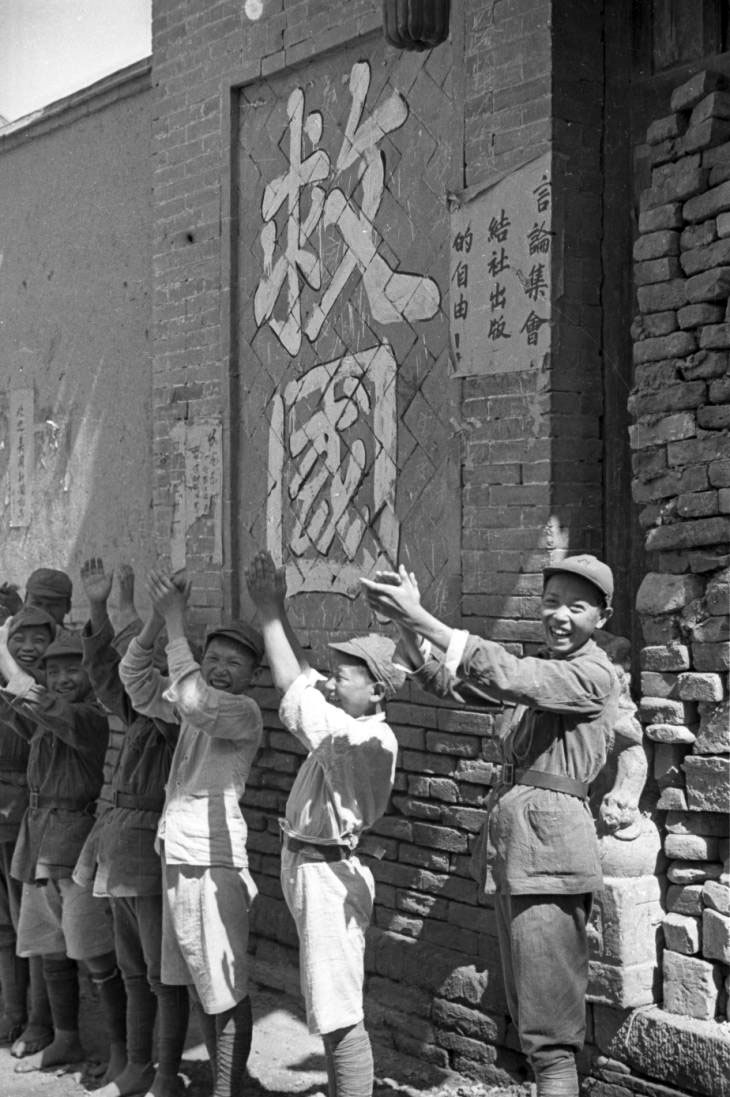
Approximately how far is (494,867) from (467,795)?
3.92 ft

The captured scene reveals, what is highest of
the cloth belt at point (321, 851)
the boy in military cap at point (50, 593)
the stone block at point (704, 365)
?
the stone block at point (704, 365)

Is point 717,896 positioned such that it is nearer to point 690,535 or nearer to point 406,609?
point 690,535

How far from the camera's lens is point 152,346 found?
25.1ft

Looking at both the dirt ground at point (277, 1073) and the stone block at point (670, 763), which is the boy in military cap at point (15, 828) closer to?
the dirt ground at point (277, 1073)

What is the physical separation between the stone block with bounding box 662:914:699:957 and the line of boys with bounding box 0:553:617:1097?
2.06ft

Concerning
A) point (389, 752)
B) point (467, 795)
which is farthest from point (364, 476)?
point (389, 752)

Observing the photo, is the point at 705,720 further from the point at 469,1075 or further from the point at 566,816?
the point at 469,1075

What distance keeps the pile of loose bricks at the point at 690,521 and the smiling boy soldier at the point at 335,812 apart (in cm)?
99

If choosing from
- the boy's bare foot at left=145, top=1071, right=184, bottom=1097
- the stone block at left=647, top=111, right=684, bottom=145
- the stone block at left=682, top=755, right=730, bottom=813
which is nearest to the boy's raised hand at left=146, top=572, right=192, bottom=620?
the boy's bare foot at left=145, top=1071, right=184, bottom=1097

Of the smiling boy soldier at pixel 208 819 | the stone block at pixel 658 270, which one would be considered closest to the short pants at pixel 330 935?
the smiling boy soldier at pixel 208 819

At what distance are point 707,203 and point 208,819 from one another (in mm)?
2715

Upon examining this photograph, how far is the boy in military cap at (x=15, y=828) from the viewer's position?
6.24 meters

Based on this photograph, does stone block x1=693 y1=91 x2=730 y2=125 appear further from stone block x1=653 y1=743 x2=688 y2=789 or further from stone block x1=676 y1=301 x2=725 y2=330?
stone block x1=653 y1=743 x2=688 y2=789

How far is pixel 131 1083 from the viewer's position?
18.1ft
